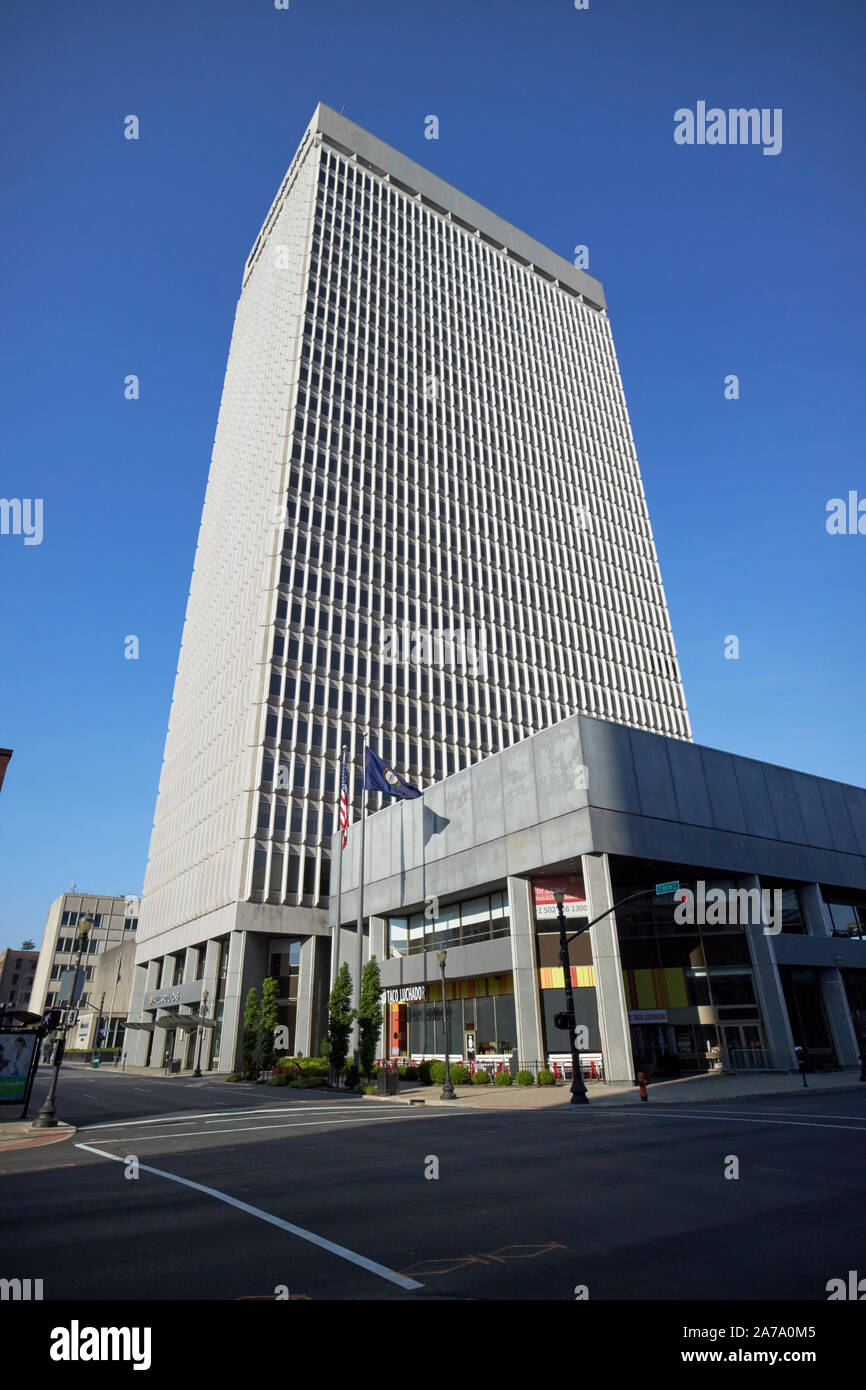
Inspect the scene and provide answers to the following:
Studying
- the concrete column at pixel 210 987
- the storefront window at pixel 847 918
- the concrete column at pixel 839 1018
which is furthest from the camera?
the concrete column at pixel 210 987

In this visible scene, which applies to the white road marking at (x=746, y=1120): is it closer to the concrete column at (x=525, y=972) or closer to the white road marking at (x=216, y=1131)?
the white road marking at (x=216, y=1131)

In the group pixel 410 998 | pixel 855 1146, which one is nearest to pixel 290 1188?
pixel 855 1146

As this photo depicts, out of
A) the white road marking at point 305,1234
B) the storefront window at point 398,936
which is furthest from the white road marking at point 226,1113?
the storefront window at point 398,936

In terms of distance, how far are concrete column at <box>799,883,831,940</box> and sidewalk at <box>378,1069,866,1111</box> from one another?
7880 millimetres

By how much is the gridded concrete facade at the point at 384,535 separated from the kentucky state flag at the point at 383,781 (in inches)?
667

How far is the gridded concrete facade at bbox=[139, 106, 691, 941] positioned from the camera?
61031 millimetres

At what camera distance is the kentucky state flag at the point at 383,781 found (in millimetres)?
41125

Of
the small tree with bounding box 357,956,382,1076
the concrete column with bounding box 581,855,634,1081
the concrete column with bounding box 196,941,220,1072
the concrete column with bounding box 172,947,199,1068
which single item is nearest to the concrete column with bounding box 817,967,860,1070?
the concrete column with bounding box 581,855,634,1081

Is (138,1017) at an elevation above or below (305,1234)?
above

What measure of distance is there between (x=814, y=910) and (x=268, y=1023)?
→ 3174 cm

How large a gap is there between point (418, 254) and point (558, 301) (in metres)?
27.6

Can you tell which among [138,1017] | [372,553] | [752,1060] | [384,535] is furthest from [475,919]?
[138,1017]

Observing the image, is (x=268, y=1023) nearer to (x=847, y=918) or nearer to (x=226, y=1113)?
(x=226, y=1113)

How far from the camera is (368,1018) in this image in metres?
37.9
